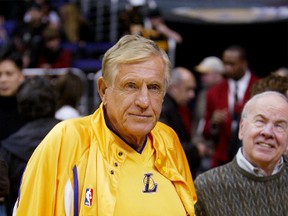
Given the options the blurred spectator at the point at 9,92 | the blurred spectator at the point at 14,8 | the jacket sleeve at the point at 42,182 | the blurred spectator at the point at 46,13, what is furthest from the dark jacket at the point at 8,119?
the blurred spectator at the point at 14,8

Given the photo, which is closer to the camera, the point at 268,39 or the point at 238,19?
the point at 238,19

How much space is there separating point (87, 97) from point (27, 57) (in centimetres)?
161

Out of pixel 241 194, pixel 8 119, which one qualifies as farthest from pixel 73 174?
pixel 8 119

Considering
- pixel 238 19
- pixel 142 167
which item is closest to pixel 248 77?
pixel 142 167

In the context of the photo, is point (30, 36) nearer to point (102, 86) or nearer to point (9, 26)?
point (9, 26)

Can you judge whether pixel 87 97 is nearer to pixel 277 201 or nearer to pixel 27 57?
pixel 27 57

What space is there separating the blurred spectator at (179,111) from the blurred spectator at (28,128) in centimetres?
120

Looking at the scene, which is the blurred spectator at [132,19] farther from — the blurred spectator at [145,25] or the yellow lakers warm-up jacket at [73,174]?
the yellow lakers warm-up jacket at [73,174]

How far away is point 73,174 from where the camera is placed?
3.48 meters

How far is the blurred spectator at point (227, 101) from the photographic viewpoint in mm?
7918

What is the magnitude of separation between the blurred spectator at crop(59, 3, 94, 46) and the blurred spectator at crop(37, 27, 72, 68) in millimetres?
1764

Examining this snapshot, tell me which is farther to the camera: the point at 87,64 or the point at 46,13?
the point at 46,13

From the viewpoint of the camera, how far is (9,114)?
19.3 feet

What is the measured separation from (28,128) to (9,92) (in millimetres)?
1169
